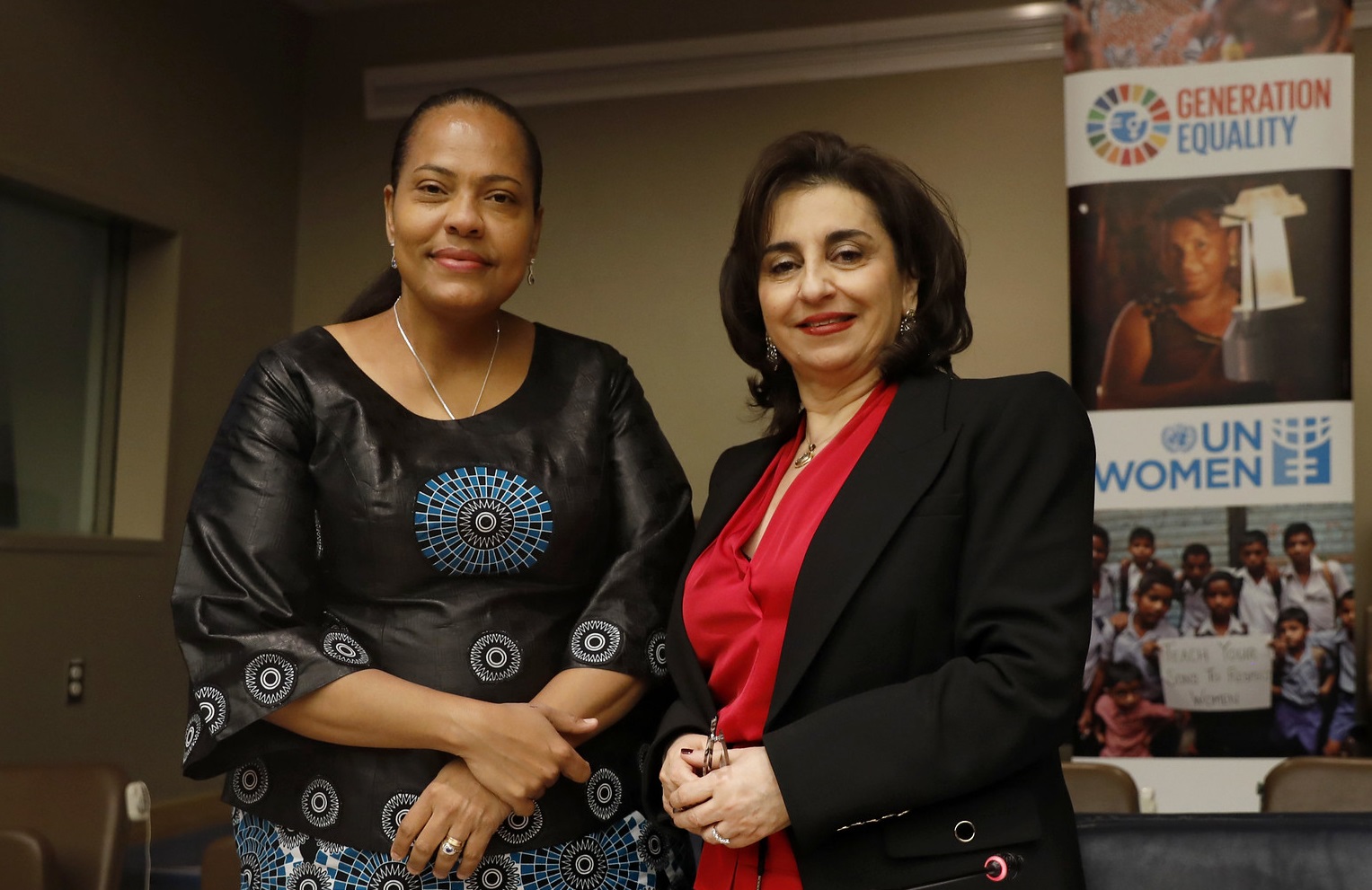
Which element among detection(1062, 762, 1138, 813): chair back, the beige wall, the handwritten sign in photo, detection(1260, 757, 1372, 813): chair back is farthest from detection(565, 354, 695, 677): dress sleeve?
the beige wall

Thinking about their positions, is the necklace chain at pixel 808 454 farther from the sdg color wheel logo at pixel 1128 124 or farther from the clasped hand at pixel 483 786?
the sdg color wheel logo at pixel 1128 124

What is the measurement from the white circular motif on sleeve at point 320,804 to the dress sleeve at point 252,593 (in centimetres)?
7

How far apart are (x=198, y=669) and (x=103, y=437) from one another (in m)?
4.65

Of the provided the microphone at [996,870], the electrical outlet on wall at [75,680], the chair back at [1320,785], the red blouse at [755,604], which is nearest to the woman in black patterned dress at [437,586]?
the red blouse at [755,604]

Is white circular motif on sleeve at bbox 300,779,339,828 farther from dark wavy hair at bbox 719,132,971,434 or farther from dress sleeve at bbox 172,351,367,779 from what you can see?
dark wavy hair at bbox 719,132,971,434

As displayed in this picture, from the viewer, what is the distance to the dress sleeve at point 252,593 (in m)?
1.54

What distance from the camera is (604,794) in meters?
1.66

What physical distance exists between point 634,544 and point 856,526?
0.35 m

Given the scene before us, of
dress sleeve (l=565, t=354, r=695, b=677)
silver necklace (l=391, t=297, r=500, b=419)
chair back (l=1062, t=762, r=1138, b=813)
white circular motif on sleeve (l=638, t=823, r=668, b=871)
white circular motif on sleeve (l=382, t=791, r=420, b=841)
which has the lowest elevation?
chair back (l=1062, t=762, r=1138, b=813)

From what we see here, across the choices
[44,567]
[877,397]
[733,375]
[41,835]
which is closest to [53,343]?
[44,567]

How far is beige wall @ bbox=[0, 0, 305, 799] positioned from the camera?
201 inches

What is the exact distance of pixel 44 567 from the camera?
16.8 ft

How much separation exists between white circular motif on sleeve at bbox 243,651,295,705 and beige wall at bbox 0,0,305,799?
3.89 meters

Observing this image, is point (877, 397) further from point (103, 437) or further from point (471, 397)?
point (103, 437)
